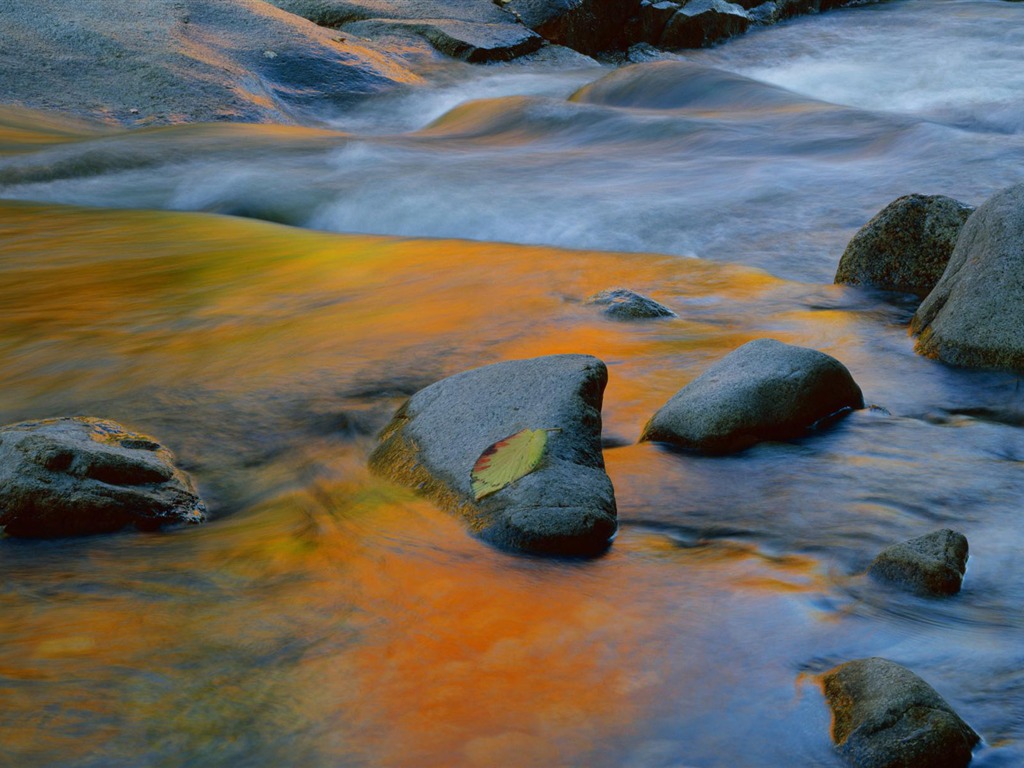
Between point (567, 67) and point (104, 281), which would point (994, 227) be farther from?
point (567, 67)

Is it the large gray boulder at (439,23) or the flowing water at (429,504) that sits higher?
the large gray boulder at (439,23)

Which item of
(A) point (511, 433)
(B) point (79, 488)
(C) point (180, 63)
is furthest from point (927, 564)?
(C) point (180, 63)

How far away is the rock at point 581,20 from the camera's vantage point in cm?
1466

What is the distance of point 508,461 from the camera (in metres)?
2.81

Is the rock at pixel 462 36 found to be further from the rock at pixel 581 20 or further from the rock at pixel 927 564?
the rock at pixel 927 564

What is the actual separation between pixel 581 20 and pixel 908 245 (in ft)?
36.6

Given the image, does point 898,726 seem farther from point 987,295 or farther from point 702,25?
point 702,25

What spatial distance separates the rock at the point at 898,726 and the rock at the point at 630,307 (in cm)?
304

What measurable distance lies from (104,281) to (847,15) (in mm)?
16678

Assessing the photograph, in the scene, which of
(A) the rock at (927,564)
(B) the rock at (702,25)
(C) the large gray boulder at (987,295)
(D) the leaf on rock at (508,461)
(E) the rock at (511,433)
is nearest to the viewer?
(A) the rock at (927,564)

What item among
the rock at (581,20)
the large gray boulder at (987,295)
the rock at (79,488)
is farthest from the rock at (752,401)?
the rock at (581,20)

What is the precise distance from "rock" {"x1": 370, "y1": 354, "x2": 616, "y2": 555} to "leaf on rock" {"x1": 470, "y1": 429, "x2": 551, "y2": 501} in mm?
23

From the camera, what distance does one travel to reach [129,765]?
1.77 m

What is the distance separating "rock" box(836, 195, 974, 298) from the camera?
496 centimetres
